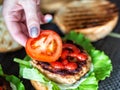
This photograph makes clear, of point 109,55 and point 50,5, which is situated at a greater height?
point 50,5

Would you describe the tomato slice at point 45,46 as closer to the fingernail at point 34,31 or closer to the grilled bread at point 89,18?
the fingernail at point 34,31

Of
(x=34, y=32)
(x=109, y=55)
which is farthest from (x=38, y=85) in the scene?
(x=109, y=55)

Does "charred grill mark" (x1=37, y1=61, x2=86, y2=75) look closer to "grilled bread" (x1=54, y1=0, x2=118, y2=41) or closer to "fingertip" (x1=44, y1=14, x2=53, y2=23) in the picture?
"fingertip" (x1=44, y1=14, x2=53, y2=23)

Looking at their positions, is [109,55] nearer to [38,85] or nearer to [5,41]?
[38,85]

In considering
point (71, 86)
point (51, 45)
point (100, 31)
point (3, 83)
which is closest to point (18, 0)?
point (51, 45)

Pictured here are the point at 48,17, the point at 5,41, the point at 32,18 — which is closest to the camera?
the point at 32,18

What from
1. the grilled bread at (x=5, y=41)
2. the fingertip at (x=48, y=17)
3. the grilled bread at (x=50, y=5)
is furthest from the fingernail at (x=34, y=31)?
the grilled bread at (x=50, y=5)

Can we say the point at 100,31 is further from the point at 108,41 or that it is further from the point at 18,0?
the point at 18,0
